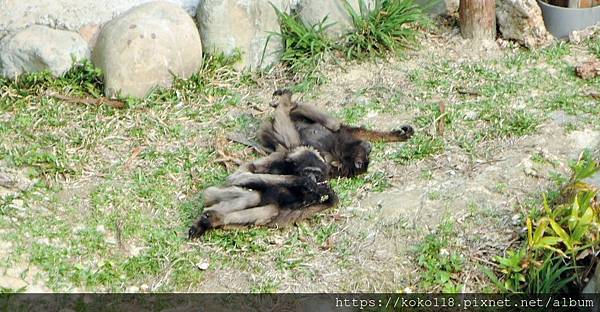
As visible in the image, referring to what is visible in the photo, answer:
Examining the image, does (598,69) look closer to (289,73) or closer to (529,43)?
(529,43)

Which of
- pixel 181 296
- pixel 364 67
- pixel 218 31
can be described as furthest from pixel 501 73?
pixel 181 296

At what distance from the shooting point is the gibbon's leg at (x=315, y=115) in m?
6.47

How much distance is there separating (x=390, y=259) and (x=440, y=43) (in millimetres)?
2811

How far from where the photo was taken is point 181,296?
17.5 feet

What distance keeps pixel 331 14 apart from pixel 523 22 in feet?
5.16

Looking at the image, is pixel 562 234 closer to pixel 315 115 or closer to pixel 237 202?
pixel 237 202

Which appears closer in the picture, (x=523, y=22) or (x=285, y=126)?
(x=285, y=126)

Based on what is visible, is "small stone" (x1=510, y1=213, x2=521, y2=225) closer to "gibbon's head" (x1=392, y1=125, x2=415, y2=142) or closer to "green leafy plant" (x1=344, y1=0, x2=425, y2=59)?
"gibbon's head" (x1=392, y1=125, x2=415, y2=142)

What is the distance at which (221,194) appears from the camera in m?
5.84

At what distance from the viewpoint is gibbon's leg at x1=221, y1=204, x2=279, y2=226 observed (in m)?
5.69

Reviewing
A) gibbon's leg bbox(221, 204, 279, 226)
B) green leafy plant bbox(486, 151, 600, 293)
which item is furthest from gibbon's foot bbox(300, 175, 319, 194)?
green leafy plant bbox(486, 151, 600, 293)

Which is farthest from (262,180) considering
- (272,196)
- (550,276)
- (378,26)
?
(378,26)

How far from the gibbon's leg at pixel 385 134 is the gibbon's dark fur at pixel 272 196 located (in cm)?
61

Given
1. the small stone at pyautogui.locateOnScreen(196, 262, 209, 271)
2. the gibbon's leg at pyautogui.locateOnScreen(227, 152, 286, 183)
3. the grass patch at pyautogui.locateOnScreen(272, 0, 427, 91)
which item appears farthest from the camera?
the grass patch at pyautogui.locateOnScreen(272, 0, 427, 91)
